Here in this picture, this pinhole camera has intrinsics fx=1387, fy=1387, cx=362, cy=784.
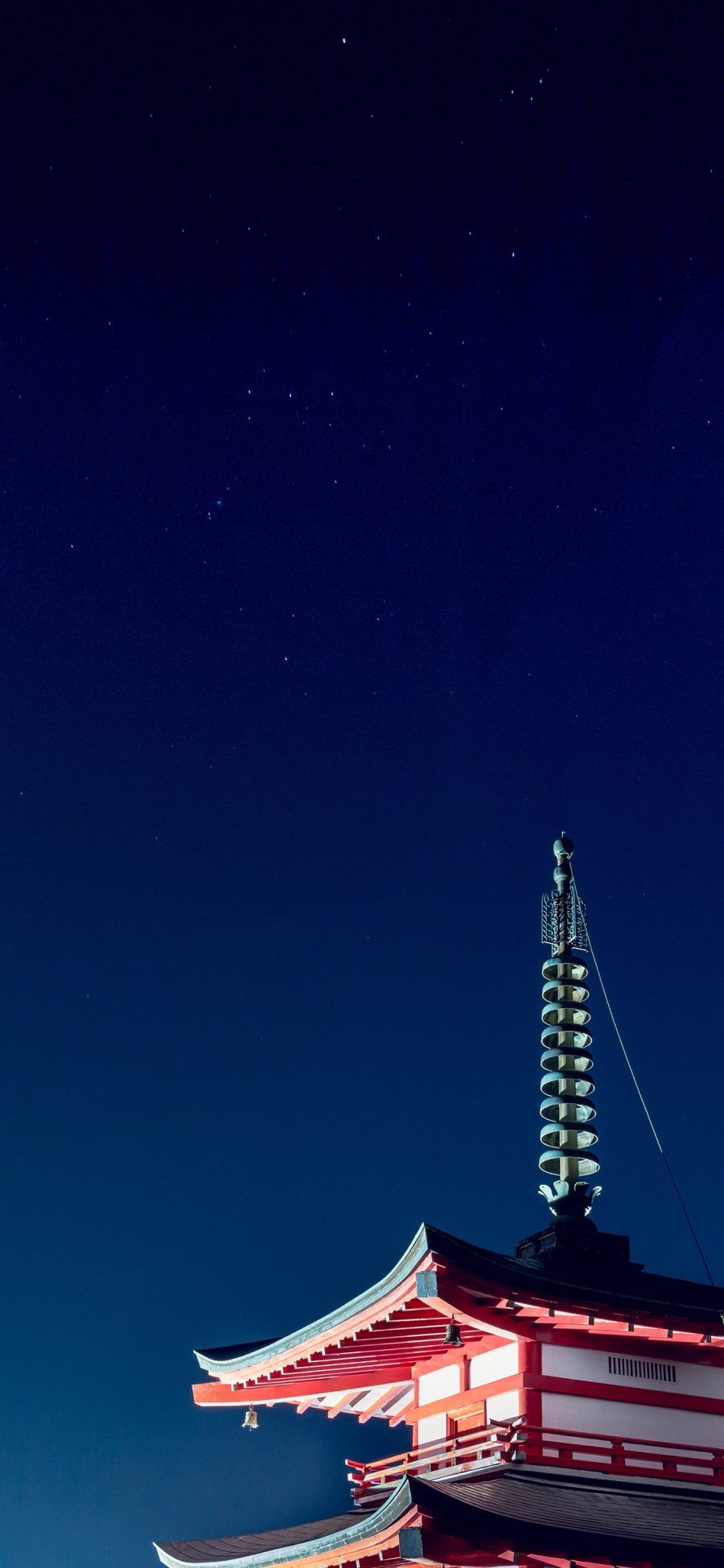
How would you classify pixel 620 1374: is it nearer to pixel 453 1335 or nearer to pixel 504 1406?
pixel 504 1406

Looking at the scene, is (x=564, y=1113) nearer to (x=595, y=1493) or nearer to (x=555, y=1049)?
(x=555, y=1049)

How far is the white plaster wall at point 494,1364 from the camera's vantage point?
15477mm

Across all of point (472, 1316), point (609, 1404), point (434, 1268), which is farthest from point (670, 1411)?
point (434, 1268)

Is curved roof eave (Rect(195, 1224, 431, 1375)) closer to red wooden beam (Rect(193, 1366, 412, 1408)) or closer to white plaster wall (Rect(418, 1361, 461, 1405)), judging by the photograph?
red wooden beam (Rect(193, 1366, 412, 1408))

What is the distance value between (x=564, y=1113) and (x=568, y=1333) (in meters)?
5.97

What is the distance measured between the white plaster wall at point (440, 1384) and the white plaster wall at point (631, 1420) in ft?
3.99

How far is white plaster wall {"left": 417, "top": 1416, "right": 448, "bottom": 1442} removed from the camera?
17547 millimetres

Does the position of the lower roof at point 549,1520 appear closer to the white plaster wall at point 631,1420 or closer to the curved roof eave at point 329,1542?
the curved roof eave at point 329,1542

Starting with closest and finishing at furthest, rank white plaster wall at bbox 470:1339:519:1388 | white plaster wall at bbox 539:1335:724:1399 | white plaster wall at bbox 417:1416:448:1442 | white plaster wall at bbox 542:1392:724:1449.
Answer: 1. white plaster wall at bbox 542:1392:724:1449
2. white plaster wall at bbox 539:1335:724:1399
3. white plaster wall at bbox 470:1339:519:1388
4. white plaster wall at bbox 417:1416:448:1442

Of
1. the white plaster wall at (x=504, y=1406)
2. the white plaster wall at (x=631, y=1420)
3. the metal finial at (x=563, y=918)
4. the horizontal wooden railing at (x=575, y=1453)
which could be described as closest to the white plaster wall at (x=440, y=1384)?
the horizontal wooden railing at (x=575, y=1453)

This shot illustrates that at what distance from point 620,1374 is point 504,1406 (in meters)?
1.37

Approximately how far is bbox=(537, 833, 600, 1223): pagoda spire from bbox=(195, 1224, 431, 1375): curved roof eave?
4.46m

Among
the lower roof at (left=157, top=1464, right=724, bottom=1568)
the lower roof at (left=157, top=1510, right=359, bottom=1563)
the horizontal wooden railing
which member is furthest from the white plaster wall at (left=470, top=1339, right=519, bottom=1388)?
the lower roof at (left=157, top=1510, right=359, bottom=1563)

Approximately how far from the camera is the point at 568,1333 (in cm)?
1534
